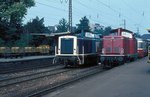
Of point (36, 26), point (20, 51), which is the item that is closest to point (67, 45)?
point (20, 51)

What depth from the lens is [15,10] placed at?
26.8 meters

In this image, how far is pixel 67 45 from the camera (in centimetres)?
3291

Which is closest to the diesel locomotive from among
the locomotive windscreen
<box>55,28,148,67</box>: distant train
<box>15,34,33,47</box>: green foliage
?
<box>55,28,148,67</box>: distant train

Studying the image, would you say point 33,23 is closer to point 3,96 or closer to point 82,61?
point 82,61

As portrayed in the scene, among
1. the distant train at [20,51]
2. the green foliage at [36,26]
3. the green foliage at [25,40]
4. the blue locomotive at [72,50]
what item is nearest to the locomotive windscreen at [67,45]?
the blue locomotive at [72,50]

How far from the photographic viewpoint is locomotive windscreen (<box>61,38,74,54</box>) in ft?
108

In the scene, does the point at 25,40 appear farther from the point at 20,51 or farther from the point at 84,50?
the point at 84,50

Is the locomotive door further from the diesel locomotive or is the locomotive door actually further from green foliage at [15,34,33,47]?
green foliage at [15,34,33,47]

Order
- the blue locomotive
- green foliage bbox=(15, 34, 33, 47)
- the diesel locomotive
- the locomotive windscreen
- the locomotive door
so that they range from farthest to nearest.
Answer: green foliage bbox=(15, 34, 33, 47) → the locomotive door → the diesel locomotive → the locomotive windscreen → the blue locomotive

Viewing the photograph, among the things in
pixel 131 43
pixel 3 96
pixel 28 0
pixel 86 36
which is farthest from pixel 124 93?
pixel 131 43

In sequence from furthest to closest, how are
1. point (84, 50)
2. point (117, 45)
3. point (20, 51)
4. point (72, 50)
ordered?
point (20, 51), point (84, 50), point (117, 45), point (72, 50)

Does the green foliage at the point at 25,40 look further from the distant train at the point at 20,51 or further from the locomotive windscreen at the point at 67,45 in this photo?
the locomotive windscreen at the point at 67,45

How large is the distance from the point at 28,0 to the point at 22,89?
13.8m

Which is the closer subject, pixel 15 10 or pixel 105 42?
pixel 15 10
